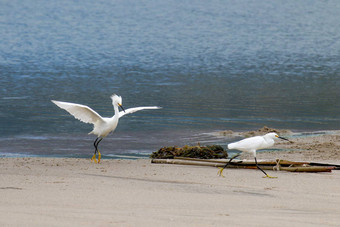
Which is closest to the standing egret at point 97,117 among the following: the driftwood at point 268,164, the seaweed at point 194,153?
the seaweed at point 194,153

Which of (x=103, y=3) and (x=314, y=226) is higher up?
(x=103, y=3)

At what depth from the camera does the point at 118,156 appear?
44.9 feet

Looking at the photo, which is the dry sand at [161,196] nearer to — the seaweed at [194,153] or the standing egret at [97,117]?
the seaweed at [194,153]

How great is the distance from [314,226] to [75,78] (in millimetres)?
24307

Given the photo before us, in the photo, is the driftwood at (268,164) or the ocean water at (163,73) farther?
the ocean water at (163,73)

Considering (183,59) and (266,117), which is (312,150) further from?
(183,59)

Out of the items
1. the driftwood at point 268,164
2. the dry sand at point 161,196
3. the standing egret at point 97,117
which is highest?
the standing egret at point 97,117

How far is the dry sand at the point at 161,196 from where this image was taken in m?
6.59

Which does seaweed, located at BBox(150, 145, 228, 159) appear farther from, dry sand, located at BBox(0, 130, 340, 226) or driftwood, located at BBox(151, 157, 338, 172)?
dry sand, located at BBox(0, 130, 340, 226)

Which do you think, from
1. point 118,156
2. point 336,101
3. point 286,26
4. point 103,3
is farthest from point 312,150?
point 103,3

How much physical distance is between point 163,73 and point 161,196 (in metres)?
23.5

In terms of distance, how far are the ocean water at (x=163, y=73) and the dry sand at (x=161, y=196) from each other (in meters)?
3.44

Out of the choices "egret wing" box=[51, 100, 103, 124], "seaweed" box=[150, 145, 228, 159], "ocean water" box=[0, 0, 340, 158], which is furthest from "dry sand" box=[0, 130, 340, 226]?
"ocean water" box=[0, 0, 340, 158]

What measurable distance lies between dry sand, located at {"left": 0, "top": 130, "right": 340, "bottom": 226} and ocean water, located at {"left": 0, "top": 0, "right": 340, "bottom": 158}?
135 inches
